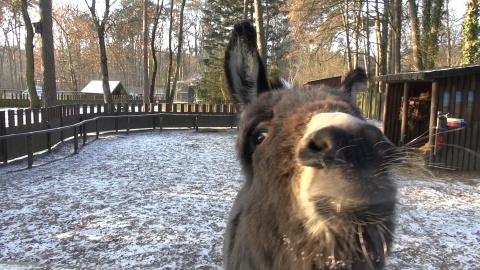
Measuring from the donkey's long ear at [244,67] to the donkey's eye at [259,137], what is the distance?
0.46 meters

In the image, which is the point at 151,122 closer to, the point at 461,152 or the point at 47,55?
the point at 47,55

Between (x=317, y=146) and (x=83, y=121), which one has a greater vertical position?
(x=317, y=146)

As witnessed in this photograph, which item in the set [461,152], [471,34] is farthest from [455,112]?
[471,34]

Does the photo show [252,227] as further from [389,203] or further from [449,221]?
[449,221]

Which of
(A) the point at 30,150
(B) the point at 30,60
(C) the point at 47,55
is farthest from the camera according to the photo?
(B) the point at 30,60

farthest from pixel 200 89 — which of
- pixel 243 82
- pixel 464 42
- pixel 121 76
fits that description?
pixel 121 76

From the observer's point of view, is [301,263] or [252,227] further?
[252,227]

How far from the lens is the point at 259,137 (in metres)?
1.53

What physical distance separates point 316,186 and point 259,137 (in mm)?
549

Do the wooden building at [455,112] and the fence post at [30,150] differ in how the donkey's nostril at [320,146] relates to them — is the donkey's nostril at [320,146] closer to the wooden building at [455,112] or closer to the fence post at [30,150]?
the wooden building at [455,112]

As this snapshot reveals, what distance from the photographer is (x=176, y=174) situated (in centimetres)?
882

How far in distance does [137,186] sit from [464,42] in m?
15.2

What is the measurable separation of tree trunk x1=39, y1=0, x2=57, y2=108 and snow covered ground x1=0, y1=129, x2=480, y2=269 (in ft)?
13.1

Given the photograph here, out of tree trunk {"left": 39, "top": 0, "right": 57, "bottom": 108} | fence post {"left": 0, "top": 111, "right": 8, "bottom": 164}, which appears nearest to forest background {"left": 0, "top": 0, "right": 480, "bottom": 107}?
tree trunk {"left": 39, "top": 0, "right": 57, "bottom": 108}
